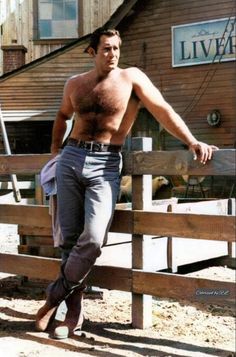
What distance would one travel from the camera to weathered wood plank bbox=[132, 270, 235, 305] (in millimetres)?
3426

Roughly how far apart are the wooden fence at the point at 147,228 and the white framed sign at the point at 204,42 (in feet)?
34.9

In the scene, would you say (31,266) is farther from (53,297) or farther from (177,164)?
(177,164)

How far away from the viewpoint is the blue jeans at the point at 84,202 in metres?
3.63

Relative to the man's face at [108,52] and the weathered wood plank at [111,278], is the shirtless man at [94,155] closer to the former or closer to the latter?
the man's face at [108,52]

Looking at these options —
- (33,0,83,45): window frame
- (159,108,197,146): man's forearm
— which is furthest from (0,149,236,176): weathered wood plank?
(33,0,83,45): window frame

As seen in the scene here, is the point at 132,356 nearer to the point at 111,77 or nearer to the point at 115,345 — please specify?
the point at 115,345

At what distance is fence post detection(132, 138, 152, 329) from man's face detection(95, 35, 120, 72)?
542 mm

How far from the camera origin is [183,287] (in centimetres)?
362

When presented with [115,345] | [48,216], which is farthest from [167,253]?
[115,345]

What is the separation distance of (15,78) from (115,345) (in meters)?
14.3

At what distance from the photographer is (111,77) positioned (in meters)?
3.75

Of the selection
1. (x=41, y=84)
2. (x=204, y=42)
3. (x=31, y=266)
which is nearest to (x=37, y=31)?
(x=41, y=84)

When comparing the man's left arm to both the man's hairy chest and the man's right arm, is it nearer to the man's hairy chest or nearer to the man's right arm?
the man's hairy chest

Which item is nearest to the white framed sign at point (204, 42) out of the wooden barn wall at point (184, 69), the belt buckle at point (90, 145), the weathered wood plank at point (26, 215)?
the wooden barn wall at point (184, 69)
